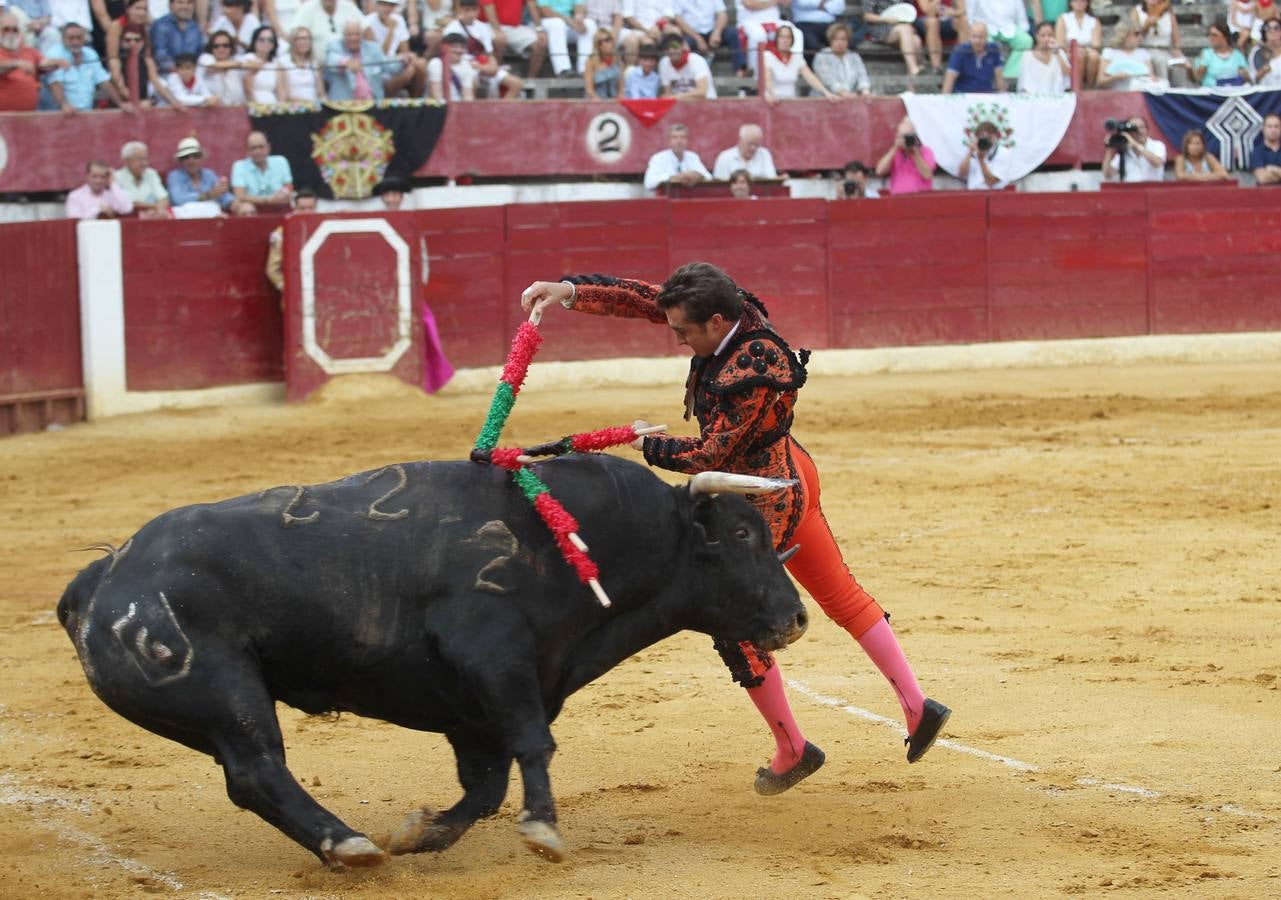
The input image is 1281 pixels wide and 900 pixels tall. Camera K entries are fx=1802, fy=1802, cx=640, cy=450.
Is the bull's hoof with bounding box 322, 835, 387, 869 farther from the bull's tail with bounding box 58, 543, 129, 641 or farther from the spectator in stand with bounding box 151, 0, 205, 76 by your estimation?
the spectator in stand with bounding box 151, 0, 205, 76

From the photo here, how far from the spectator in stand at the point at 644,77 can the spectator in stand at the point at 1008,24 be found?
10.6 ft

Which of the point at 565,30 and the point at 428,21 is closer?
the point at 428,21

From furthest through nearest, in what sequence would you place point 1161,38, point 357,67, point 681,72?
point 1161,38, point 681,72, point 357,67

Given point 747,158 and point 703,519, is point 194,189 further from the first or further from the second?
point 703,519

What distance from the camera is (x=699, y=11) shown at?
52.1ft

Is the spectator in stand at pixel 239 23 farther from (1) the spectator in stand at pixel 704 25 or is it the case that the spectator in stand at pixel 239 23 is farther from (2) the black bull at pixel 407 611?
(2) the black bull at pixel 407 611

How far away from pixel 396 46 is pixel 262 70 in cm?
123

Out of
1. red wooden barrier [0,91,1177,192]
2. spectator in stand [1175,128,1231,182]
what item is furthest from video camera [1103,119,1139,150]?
spectator in stand [1175,128,1231,182]

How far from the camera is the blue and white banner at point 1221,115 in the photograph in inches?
643

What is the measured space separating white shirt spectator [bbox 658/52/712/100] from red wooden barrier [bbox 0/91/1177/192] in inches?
9.5

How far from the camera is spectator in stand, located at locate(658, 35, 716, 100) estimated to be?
15156 mm

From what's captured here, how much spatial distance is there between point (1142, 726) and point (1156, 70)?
1336 cm

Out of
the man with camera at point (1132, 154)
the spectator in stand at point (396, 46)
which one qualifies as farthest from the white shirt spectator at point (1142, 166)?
the spectator in stand at point (396, 46)

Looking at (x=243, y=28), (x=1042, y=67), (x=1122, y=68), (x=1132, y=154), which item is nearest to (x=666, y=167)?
(x=243, y=28)
